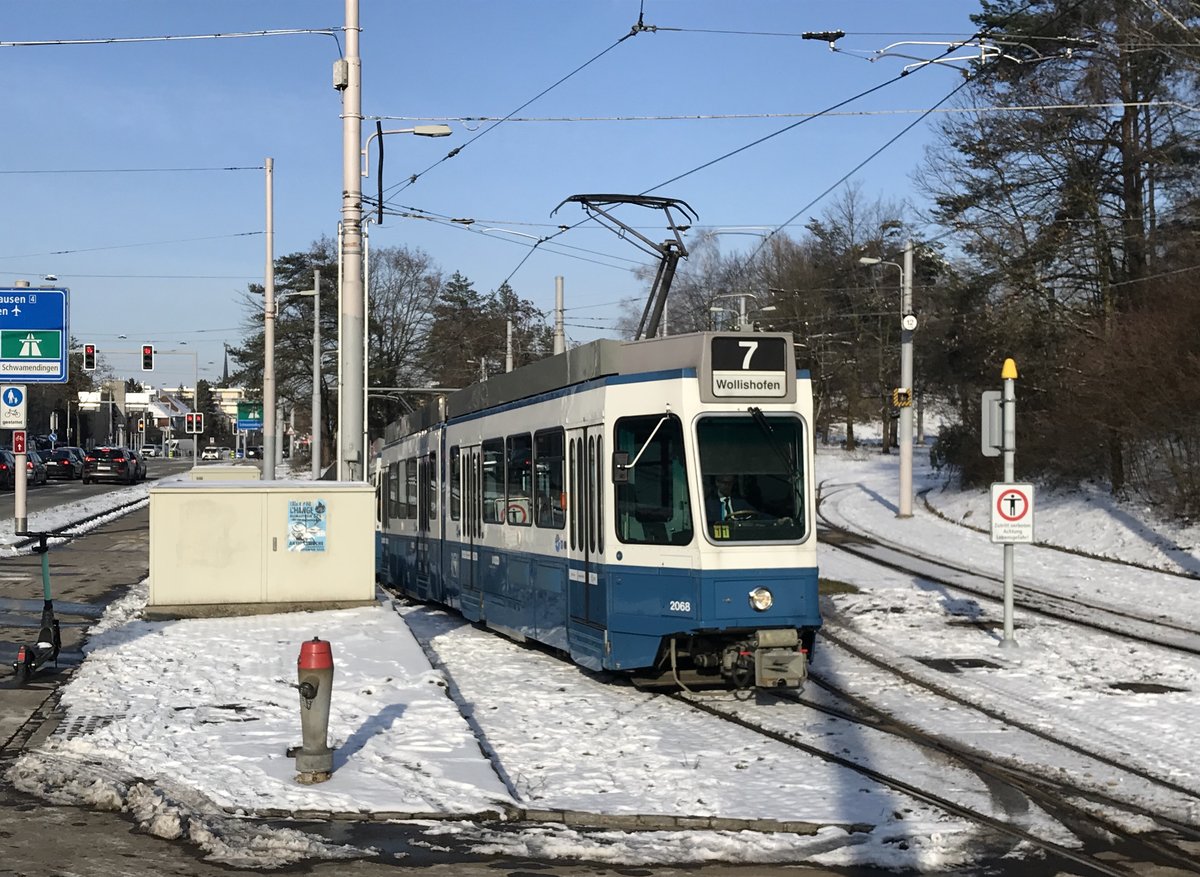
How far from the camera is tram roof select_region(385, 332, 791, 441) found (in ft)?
38.1

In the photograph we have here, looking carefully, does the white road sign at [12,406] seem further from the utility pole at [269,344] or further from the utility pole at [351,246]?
the utility pole at [269,344]

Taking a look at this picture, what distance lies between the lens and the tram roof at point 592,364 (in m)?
11.6

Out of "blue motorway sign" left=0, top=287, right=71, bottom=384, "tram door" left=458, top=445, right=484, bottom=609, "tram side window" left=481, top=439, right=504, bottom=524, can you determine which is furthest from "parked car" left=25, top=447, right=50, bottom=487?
"blue motorway sign" left=0, top=287, right=71, bottom=384

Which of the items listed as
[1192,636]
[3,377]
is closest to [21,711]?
[3,377]

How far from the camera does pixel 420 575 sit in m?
20.5

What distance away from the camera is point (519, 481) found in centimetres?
1458

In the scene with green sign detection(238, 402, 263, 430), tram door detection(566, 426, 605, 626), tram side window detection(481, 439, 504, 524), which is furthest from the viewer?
green sign detection(238, 402, 263, 430)

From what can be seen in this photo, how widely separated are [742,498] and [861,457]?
56660mm

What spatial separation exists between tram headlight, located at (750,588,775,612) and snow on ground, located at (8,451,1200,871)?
3.67ft

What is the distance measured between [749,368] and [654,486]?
1.30 metres

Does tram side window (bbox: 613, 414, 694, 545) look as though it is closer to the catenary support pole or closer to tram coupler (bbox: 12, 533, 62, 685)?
tram coupler (bbox: 12, 533, 62, 685)

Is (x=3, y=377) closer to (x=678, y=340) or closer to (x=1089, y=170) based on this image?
(x=678, y=340)

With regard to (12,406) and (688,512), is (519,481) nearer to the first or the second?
(688,512)

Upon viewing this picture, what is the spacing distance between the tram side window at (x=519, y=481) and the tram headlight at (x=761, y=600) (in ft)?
11.4
